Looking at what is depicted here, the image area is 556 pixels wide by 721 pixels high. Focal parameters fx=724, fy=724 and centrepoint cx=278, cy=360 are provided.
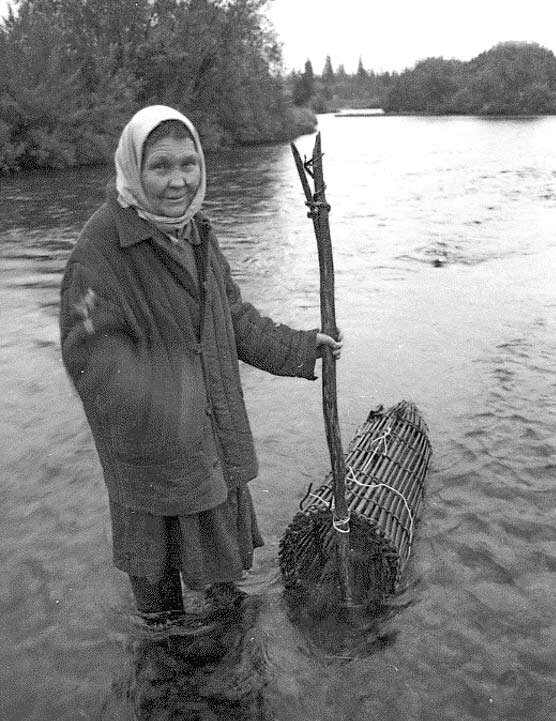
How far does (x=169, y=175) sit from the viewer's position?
2.76 m

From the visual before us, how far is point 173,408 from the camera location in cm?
285

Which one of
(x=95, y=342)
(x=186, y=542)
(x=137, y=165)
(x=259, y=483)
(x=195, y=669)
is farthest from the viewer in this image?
(x=259, y=483)

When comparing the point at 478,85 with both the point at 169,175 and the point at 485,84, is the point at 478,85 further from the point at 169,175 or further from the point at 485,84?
the point at 169,175

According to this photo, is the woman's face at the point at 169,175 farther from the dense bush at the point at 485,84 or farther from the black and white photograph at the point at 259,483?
the dense bush at the point at 485,84

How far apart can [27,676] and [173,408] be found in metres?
1.84

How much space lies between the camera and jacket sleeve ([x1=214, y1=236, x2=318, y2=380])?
11.0 feet

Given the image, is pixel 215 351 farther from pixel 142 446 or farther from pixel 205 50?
pixel 205 50

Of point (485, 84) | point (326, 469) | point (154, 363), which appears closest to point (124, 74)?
point (326, 469)

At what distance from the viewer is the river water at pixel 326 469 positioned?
3600 millimetres

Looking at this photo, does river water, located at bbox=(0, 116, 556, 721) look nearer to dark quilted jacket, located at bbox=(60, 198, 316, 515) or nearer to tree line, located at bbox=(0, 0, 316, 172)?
dark quilted jacket, located at bbox=(60, 198, 316, 515)

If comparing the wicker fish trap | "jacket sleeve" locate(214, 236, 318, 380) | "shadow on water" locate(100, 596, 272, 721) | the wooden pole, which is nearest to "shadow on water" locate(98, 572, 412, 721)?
"shadow on water" locate(100, 596, 272, 721)

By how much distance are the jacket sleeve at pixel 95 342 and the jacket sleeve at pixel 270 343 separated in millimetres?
788

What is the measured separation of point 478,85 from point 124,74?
60267 mm

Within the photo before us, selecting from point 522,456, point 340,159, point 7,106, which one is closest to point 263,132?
point 340,159
